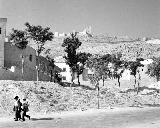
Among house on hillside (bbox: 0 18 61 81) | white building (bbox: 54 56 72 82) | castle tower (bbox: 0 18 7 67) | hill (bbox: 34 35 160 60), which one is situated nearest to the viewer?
house on hillside (bbox: 0 18 61 81)

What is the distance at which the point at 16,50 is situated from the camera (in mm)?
51875

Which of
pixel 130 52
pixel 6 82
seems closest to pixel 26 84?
pixel 6 82

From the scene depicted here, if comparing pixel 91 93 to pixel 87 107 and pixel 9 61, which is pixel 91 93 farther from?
pixel 9 61

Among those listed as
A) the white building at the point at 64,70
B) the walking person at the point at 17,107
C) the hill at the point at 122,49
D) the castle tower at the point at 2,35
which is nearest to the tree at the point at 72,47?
the castle tower at the point at 2,35

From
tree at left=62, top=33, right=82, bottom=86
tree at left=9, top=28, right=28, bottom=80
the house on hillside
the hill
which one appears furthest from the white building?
the hill

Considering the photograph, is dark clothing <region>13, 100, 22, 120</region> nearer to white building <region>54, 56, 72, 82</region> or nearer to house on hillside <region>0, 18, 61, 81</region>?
house on hillside <region>0, 18, 61, 81</region>

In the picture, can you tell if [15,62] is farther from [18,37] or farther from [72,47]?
[72,47]

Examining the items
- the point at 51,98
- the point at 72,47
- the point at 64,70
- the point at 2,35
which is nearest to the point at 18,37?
the point at 2,35

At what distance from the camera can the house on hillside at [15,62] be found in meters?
44.2

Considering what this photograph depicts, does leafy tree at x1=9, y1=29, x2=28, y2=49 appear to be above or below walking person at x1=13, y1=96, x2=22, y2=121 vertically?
above

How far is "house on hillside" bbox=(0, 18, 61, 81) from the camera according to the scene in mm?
44191

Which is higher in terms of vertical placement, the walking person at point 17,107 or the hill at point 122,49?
the hill at point 122,49

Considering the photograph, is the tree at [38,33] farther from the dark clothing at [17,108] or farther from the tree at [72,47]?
the dark clothing at [17,108]

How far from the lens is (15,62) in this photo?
51.4m
